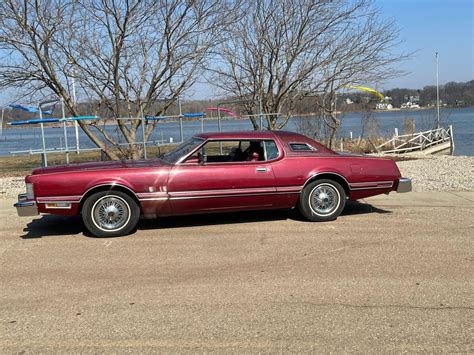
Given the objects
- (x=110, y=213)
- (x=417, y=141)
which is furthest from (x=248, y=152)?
(x=417, y=141)

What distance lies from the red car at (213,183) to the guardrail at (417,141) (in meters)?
16.7

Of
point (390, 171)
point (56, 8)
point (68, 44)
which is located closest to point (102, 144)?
point (68, 44)

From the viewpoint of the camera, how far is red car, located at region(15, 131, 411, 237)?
253 inches

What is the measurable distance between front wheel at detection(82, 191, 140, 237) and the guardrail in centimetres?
1855

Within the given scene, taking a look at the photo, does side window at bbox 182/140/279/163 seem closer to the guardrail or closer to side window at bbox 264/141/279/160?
side window at bbox 264/141/279/160

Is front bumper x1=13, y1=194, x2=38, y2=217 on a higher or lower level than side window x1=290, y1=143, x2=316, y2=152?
lower

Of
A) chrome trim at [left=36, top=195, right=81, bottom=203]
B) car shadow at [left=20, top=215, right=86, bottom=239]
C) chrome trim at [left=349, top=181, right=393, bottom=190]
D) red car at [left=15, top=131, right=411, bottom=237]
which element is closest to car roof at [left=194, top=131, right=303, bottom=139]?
red car at [left=15, top=131, right=411, bottom=237]

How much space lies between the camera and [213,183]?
22.1ft

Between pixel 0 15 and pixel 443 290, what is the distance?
11283 mm

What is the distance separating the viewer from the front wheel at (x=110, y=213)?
648cm

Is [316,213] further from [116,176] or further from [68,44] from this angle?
[68,44]

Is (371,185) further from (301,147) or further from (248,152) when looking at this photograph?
(248,152)

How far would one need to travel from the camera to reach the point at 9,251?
236 inches

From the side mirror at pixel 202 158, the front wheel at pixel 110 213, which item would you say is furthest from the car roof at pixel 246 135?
Answer: the front wheel at pixel 110 213
